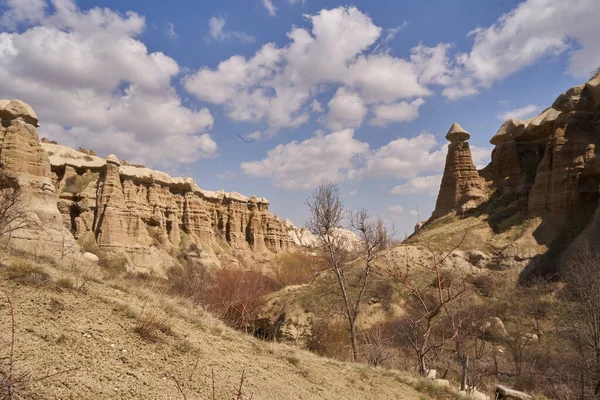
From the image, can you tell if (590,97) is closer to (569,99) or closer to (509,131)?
(569,99)

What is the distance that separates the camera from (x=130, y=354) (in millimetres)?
4809

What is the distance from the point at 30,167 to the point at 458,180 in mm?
38775

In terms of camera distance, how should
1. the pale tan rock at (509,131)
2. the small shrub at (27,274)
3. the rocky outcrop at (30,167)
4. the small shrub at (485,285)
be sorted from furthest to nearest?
1. the pale tan rock at (509,131)
2. the rocky outcrop at (30,167)
3. the small shrub at (485,285)
4. the small shrub at (27,274)

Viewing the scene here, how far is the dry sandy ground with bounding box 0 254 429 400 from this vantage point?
3.97m

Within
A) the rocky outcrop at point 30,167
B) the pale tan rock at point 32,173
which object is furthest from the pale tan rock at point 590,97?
the pale tan rock at point 32,173

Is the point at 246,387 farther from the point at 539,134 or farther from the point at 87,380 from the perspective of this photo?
the point at 539,134

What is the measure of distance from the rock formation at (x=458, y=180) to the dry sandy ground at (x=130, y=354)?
33719mm

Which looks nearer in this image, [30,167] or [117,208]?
[30,167]

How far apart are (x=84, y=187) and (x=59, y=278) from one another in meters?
43.3

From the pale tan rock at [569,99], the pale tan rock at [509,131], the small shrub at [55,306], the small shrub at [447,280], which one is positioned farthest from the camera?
the pale tan rock at [509,131]

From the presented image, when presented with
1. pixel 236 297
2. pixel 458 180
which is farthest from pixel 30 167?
pixel 458 180

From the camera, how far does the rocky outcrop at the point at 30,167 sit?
29.4 meters

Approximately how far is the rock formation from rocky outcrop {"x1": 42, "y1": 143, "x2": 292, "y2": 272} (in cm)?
3231

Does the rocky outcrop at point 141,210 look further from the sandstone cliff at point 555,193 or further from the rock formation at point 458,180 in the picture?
the sandstone cliff at point 555,193
